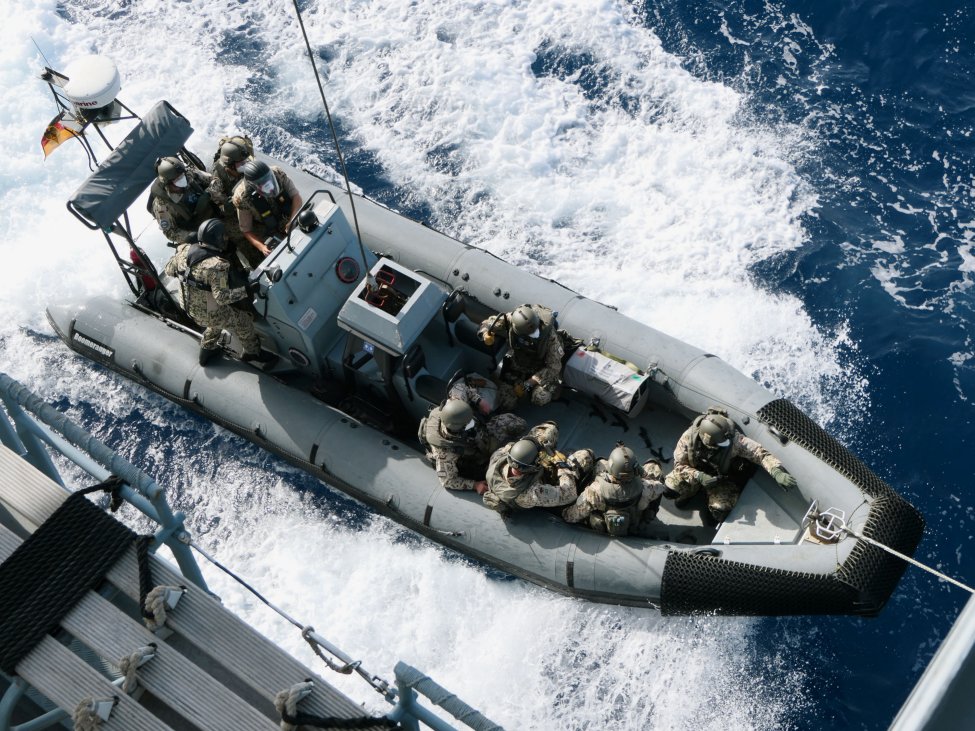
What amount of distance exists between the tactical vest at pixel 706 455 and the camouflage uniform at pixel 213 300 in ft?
11.6

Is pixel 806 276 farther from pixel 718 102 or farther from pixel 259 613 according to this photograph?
pixel 259 613

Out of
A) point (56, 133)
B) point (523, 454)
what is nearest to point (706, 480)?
point (523, 454)

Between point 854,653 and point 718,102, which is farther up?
point 718,102

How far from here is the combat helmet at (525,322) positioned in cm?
777

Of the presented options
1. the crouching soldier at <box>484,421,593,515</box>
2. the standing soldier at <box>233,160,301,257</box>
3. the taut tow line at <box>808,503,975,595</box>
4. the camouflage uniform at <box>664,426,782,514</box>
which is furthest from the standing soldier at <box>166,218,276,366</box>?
the taut tow line at <box>808,503,975,595</box>

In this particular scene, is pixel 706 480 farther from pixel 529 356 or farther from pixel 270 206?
pixel 270 206

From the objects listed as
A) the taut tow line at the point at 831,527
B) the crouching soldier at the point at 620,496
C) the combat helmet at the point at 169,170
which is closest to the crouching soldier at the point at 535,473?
the crouching soldier at the point at 620,496

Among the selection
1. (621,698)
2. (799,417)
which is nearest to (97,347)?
(621,698)

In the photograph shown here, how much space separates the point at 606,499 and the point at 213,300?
3452 millimetres

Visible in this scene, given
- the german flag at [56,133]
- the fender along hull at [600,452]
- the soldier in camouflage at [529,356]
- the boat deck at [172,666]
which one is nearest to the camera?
the boat deck at [172,666]

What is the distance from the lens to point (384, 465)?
327 inches

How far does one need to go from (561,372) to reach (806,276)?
12.2ft

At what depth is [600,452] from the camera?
8430mm

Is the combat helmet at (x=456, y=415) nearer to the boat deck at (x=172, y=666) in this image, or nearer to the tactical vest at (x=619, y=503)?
the tactical vest at (x=619, y=503)
